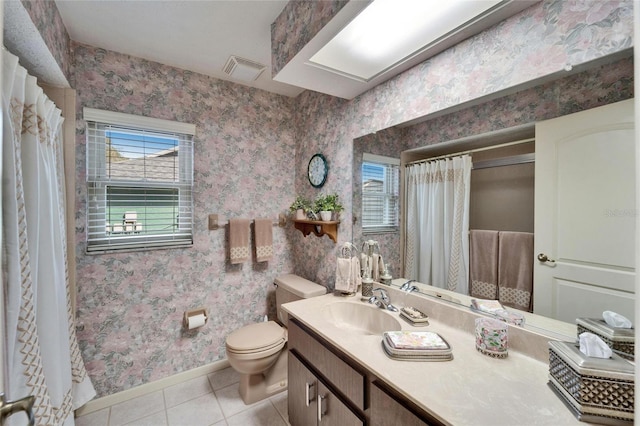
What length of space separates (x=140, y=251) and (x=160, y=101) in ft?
3.70

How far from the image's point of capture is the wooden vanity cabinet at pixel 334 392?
92cm

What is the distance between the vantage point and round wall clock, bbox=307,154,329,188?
7.10 feet

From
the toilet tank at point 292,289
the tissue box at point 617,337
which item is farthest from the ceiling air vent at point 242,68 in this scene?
the tissue box at point 617,337

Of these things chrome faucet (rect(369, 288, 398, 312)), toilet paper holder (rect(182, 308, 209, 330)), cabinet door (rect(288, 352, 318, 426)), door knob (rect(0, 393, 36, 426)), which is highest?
door knob (rect(0, 393, 36, 426))

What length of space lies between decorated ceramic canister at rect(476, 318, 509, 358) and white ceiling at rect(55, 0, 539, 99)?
125 cm

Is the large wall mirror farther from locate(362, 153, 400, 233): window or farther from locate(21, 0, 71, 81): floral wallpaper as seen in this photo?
locate(21, 0, 71, 81): floral wallpaper

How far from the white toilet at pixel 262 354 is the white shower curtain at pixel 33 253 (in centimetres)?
86

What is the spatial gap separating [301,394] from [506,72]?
182 centimetres

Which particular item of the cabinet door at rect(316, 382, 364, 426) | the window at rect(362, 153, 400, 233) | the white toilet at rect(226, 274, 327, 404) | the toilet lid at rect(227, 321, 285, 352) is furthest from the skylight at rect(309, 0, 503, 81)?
the toilet lid at rect(227, 321, 285, 352)

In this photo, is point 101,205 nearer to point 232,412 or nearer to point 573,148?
point 232,412

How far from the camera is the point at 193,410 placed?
183cm

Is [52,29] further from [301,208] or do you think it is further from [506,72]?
[506,72]

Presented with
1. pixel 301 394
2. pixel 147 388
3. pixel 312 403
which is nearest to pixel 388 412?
pixel 312 403

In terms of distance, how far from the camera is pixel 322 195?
2.20 metres
